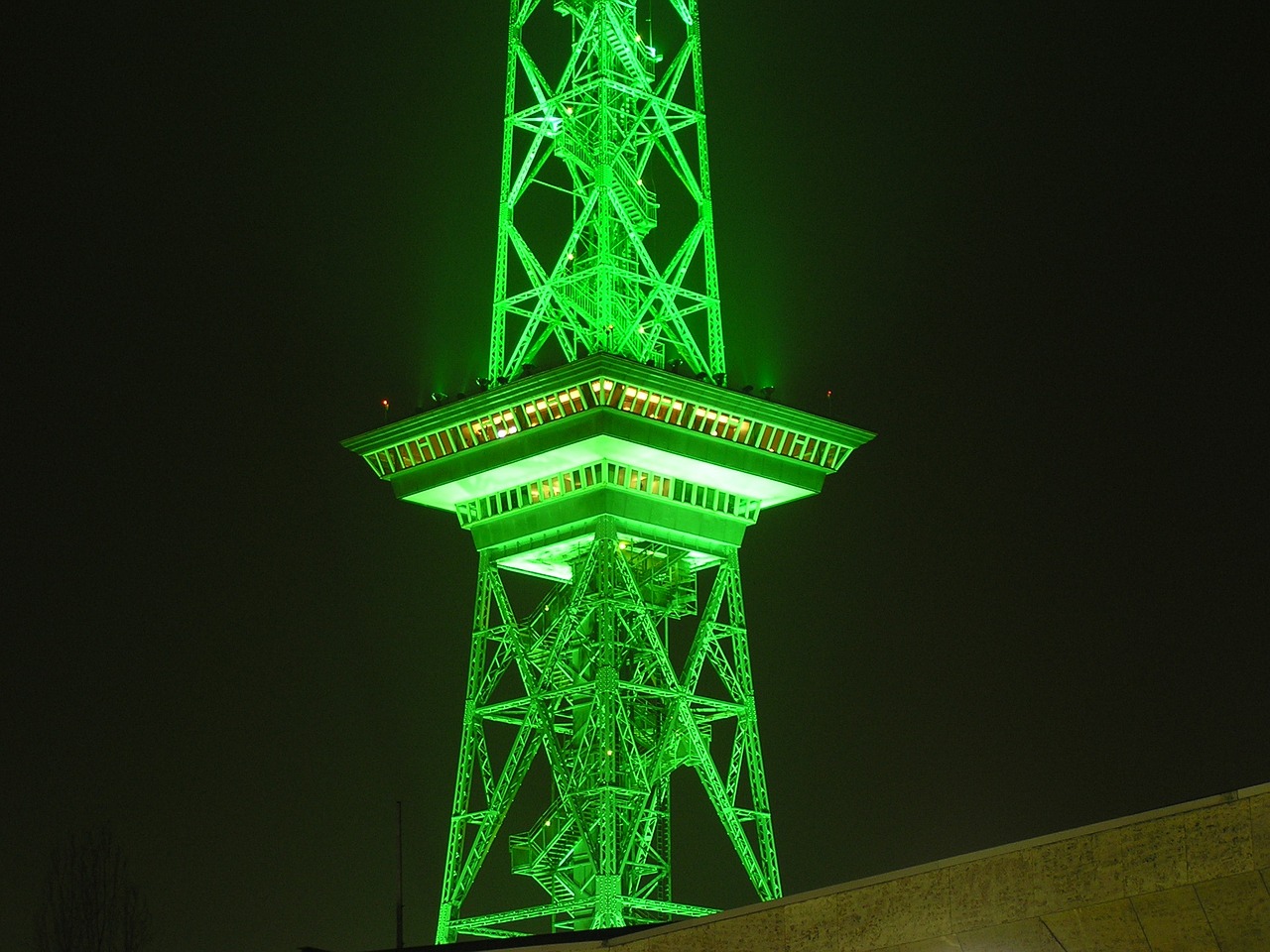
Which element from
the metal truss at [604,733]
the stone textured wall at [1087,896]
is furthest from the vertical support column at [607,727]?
the stone textured wall at [1087,896]

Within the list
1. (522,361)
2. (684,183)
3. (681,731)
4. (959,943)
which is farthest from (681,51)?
(959,943)

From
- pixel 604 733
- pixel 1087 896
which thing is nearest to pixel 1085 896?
pixel 1087 896

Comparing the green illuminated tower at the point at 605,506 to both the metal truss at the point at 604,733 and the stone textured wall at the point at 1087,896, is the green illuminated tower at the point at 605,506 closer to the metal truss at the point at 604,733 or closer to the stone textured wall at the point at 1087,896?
the metal truss at the point at 604,733

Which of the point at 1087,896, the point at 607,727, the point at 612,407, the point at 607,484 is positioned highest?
the point at 612,407

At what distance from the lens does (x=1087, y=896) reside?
45406 mm

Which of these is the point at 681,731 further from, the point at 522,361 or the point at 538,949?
the point at 538,949

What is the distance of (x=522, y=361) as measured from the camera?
111m

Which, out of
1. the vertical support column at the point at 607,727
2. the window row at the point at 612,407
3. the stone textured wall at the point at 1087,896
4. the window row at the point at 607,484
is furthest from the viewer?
the window row at the point at 607,484

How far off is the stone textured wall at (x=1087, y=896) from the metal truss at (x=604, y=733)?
51.6 m

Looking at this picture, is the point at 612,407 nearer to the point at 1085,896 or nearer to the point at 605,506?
the point at 605,506

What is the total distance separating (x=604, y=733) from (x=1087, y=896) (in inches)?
2344

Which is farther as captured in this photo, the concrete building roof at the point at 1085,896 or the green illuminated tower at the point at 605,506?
the green illuminated tower at the point at 605,506

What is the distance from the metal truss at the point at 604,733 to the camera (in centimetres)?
10294

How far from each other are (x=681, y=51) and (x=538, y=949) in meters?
66.4
